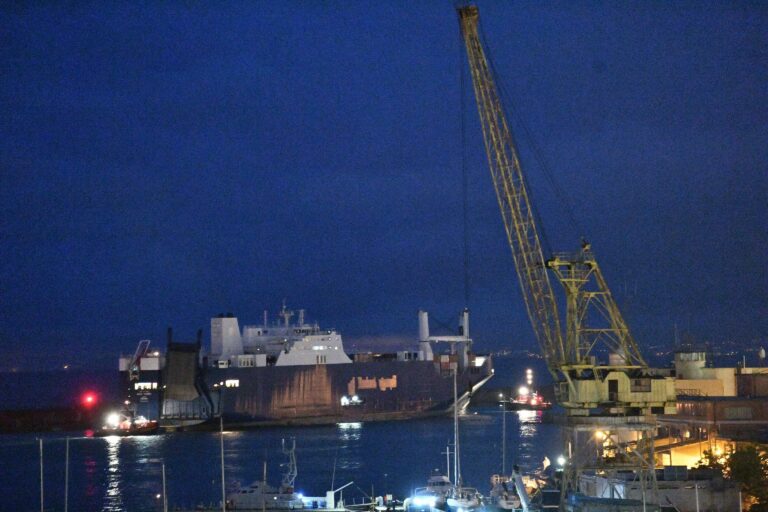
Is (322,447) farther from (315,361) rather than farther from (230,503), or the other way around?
(230,503)

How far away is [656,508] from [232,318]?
50.5 metres

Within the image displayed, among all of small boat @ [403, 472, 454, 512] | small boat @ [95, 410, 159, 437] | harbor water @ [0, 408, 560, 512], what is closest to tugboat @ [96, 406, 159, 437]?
small boat @ [95, 410, 159, 437]

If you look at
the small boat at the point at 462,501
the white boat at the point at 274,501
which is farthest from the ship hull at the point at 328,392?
the small boat at the point at 462,501

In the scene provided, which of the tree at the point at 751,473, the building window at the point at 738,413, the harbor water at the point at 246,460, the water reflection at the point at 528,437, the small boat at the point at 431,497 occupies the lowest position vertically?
the water reflection at the point at 528,437

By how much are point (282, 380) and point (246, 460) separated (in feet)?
59.3

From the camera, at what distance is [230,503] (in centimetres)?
3228

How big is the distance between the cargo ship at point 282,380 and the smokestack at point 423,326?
8.5 inches

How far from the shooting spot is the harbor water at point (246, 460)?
40.3 meters

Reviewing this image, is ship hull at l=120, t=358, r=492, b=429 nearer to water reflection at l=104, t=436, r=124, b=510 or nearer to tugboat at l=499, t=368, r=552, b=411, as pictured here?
water reflection at l=104, t=436, r=124, b=510

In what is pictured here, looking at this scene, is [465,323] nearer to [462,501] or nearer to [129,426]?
[129,426]

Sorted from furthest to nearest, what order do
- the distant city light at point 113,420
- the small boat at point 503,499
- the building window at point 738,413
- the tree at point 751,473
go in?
the distant city light at point 113,420, the building window at point 738,413, the small boat at point 503,499, the tree at point 751,473

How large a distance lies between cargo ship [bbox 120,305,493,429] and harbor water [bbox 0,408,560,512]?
1.46 metres

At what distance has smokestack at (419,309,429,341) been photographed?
76625 mm

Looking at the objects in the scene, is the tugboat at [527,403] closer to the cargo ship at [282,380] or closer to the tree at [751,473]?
the cargo ship at [282,380]
